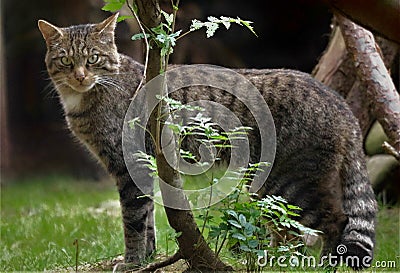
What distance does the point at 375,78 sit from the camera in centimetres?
458

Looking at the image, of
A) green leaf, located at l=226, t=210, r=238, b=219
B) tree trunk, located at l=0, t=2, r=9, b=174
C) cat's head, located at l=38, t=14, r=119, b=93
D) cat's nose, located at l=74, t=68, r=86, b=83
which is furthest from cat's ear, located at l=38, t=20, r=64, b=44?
tree trunk, located at l=0, t=2, r=9, b=174

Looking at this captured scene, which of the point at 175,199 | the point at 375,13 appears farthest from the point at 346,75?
the point at 375,13

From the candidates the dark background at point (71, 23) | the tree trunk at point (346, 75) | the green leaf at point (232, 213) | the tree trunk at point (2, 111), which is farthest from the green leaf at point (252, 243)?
the tree trunk at point (2, 111)

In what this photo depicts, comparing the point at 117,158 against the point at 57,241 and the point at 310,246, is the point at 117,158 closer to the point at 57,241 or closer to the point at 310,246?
the point at 57,241

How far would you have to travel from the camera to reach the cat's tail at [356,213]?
3955mm

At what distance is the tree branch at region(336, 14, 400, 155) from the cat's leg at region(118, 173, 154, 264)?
5.51ft

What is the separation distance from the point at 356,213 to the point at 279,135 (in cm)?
71

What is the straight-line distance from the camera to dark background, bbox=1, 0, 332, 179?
8367 millimetres

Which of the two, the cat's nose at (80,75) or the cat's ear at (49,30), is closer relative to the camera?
the cat's nose at (80,75)

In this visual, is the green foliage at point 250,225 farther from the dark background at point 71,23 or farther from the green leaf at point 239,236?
the dark background at point 71,23

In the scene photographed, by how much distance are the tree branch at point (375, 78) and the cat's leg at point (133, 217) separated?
5.51 feet

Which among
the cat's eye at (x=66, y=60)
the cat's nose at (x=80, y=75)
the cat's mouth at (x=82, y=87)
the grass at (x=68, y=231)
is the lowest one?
the grass at (x=68, y=231)

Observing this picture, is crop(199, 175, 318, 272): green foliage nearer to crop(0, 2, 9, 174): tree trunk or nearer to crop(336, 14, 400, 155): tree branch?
crop(336, 14, 400, 155): tree branch

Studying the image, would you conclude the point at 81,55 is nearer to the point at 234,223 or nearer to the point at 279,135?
the point at 279,135
